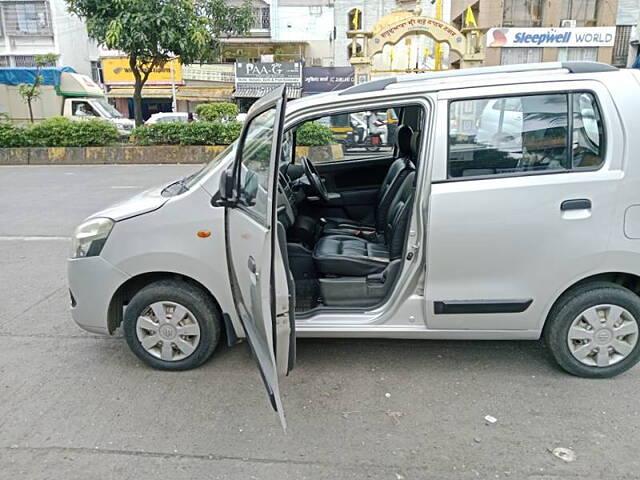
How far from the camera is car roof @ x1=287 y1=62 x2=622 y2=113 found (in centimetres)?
287

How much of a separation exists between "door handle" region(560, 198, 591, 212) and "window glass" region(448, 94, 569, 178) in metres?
0.20

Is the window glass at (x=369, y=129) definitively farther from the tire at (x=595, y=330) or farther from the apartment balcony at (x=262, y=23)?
the apartment balcony at (x=262, y=23)

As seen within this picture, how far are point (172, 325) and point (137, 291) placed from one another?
0.35m

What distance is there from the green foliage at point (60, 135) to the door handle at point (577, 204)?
573 inches

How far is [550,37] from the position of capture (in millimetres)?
23188

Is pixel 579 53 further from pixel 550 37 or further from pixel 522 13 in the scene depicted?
pixel 522 13

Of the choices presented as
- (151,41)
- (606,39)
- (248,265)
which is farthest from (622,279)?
(606,39)

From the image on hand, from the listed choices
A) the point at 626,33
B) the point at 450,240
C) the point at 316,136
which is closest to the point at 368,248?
the point at 450,240

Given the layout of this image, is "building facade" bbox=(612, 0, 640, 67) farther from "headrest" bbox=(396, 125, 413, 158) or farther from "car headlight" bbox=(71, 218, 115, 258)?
"car headlight" bbox=(71, 218, 115, 258)

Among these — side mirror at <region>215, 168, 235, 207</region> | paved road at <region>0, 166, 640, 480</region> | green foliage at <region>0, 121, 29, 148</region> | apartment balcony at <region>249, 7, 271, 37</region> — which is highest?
apartment balcony at <region>249, 7, 271, 37</region>

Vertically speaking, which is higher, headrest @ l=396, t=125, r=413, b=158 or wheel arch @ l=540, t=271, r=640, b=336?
headrest @ l=396, t=125, r=413, b=158

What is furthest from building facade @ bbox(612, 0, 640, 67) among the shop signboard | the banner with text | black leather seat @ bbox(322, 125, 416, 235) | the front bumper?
the front bumper

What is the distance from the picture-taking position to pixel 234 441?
2.64 meters

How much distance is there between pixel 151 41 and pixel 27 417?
13063mm
